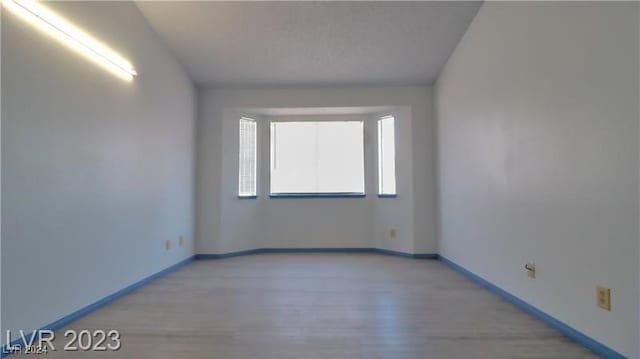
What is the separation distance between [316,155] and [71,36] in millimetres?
3423

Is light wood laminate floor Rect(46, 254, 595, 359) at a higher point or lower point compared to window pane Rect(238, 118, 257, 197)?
lower

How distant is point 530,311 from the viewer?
7.70 ft

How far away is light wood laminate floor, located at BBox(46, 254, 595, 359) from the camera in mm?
1816

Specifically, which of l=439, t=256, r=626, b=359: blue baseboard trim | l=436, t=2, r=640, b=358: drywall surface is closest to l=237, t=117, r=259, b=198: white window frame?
l=436, t=2, r=640, b=358: drywall surface

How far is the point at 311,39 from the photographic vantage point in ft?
11.9

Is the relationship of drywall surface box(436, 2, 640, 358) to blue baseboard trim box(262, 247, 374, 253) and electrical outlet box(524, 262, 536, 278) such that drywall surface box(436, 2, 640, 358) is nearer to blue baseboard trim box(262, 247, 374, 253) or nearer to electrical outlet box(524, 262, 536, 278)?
electrical outlet box(524, 262, 536, 278)

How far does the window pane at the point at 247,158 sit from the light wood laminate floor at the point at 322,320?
165 centimetres

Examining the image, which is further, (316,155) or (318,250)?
(316,155)

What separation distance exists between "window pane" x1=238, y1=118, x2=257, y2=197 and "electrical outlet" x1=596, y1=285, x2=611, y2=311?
13.4 ft

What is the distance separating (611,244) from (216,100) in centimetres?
438

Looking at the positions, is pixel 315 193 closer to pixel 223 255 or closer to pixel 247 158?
pixel 247 158

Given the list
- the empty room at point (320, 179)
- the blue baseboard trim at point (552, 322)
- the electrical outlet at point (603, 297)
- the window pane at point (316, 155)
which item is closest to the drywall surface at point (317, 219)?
the empty room at point (320, 179)

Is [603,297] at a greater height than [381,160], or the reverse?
[381,160]

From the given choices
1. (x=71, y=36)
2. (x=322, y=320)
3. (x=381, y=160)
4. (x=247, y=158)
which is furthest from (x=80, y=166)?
(x=381, y=160)
